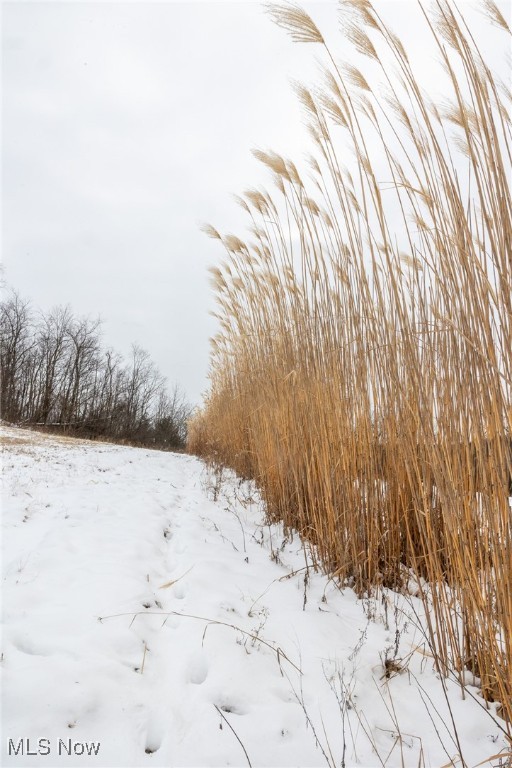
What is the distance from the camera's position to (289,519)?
7.90 ft

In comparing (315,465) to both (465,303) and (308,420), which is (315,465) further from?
(465,303)

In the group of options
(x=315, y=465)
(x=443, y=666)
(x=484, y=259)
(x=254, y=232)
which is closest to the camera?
(x=484, y=259)

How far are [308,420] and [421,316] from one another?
892 mm

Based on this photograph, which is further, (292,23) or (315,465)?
(315,465)

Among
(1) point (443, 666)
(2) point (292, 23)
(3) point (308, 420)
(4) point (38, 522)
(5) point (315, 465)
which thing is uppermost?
(2) point (292, 23)

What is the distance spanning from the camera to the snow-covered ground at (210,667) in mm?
874

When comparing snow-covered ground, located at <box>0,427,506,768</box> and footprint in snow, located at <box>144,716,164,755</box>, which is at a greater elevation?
snow-covered ground, located at <box>0,427,506,768</box>

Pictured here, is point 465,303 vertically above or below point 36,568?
above

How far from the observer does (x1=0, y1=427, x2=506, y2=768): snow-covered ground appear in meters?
0.87

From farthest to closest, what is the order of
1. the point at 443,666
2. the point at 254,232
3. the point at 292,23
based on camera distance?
the point at 254,232 → the point at 292,23 → the point at 443,666

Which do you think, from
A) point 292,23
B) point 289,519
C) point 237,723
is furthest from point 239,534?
point 292,23

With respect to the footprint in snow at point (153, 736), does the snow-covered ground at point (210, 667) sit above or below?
above

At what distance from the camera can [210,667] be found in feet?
3.75

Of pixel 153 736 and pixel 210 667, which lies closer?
pixel 153 736
